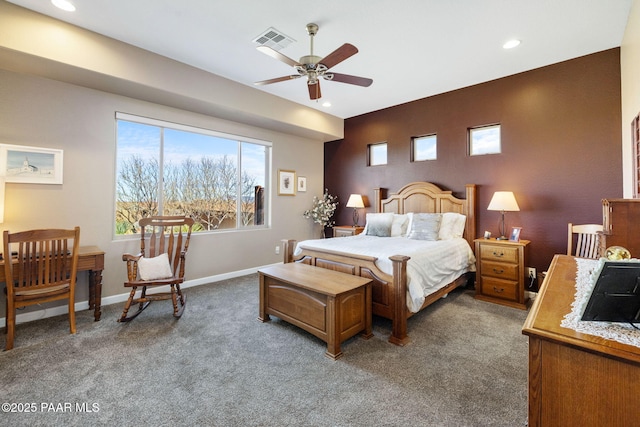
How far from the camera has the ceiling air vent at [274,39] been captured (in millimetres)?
2852

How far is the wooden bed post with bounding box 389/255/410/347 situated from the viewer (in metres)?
2.47

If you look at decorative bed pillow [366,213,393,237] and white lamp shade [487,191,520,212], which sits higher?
white lamp shade [487,191,520,212]

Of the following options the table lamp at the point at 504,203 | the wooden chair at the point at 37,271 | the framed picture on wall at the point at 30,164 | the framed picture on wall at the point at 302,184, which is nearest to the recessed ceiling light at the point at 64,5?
the framed picture on wall at the point at 30,164

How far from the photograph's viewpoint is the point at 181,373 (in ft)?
6.73

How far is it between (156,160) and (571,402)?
4594mm

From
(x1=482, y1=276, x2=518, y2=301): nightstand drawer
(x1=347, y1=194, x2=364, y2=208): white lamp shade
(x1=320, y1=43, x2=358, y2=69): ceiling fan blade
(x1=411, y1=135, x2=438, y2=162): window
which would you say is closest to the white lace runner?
(x1=320, y1=43, x2=358, y2=69): ceiling fan blade

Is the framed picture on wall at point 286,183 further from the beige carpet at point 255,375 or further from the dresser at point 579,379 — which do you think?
the dresser at point 579,379

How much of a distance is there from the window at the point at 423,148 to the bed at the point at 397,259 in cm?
51

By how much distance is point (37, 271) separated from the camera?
2.50 meters

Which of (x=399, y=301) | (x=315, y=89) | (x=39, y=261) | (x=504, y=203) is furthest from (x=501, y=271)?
(x=39, y=261)

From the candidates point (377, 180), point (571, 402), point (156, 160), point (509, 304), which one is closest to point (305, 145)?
point (377, 180)

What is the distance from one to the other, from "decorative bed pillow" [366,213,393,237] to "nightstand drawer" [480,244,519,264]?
1290 mm

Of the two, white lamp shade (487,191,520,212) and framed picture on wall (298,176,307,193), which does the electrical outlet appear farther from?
framed picture on wall (298,176,307,193)

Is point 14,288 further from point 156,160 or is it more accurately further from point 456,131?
point 456,131
